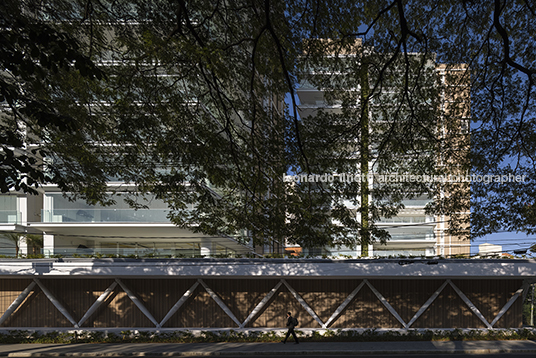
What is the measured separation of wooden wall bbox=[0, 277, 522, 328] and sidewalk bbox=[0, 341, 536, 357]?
4.75ft

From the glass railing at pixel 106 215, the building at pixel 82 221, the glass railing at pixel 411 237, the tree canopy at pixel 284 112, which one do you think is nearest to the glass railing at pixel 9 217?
the building at pixel 82 221

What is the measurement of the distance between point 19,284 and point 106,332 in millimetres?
4382

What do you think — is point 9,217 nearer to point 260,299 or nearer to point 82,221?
point 82,221

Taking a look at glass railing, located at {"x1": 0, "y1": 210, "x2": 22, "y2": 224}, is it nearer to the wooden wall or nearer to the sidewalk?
the wooden wall

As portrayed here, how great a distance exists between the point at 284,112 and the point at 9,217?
22.9 m

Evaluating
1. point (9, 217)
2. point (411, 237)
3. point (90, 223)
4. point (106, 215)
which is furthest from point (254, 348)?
point (411, 237)

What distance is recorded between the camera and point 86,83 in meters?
10.7

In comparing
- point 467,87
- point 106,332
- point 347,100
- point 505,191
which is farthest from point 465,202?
point 106,332

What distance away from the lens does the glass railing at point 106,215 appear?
26.6 metres

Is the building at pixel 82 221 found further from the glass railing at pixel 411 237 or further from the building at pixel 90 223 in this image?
the glass railing at pixel 411 237

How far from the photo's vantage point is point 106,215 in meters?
26.8

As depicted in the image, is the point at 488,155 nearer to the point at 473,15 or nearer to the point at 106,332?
the point at 473,15

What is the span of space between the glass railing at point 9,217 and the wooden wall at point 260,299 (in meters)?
9.87

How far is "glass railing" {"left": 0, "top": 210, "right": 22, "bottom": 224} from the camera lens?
26.7 m
